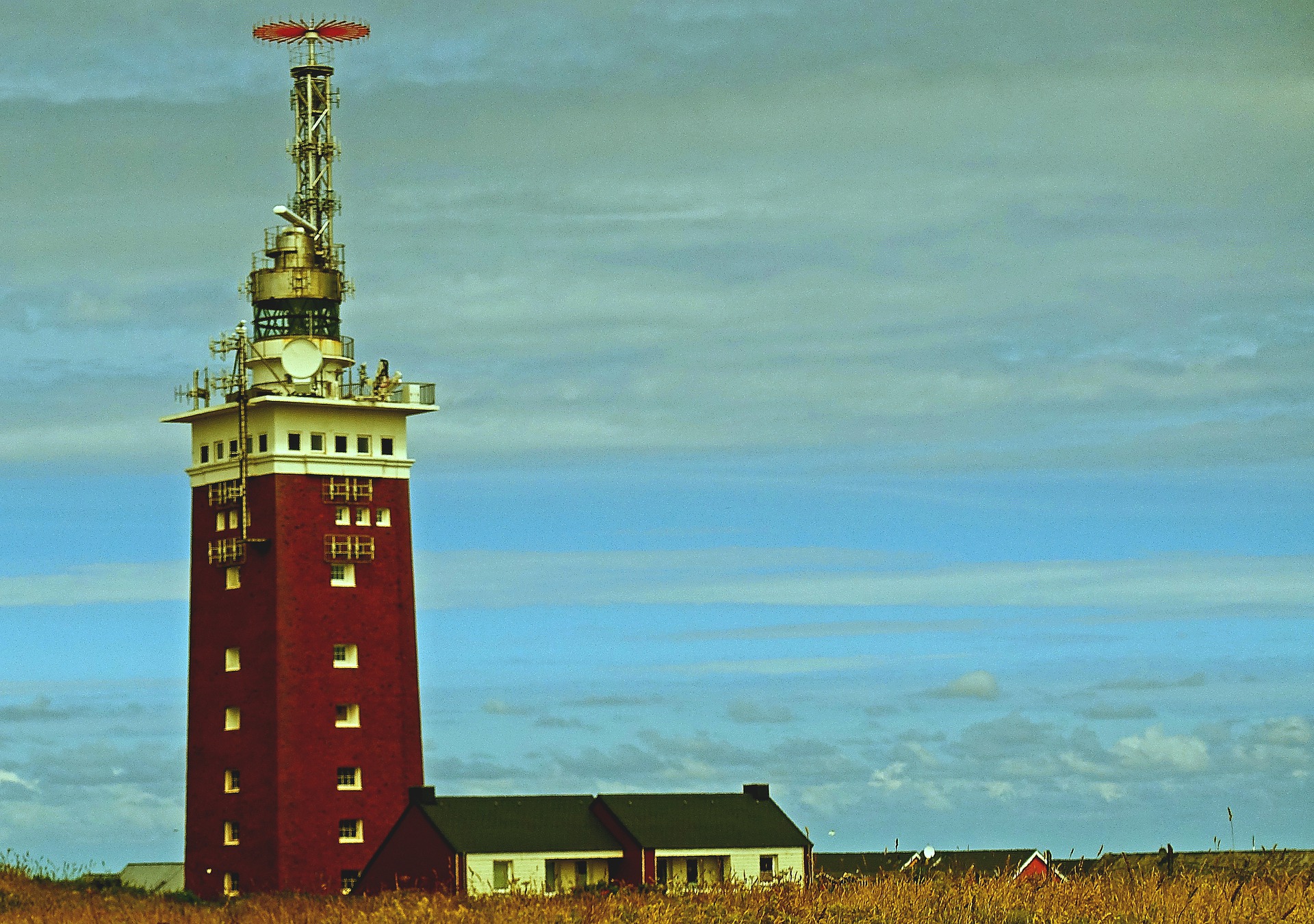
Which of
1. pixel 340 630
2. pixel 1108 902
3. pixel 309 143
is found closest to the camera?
pixel 1108 902

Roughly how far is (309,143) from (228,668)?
80.0 feet

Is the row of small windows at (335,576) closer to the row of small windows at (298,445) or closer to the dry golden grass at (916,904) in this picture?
the row of small windows at (298,445)

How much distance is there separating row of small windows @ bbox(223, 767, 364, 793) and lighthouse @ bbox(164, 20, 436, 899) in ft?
0.26

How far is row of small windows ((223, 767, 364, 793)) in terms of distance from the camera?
Answer: 84.9 metres

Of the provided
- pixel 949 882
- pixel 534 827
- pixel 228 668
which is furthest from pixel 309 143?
pixel 949 882

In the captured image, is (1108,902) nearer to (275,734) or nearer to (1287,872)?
(1287,872)

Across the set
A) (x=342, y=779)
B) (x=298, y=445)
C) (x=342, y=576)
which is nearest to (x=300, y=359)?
(x=298, y=445)

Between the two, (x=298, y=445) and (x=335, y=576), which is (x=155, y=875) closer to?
(x=335, y=576)

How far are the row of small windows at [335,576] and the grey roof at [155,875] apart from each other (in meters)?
22.0

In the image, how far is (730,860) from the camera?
88.4m

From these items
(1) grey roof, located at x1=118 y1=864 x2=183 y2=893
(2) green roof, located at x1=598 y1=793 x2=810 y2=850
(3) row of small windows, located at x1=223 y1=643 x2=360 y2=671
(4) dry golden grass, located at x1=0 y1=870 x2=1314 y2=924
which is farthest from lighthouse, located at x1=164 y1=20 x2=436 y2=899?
(4) dry golden grass, located at x1=0 y1=870 x2=1314 y2=924

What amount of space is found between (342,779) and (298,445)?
47.4ft

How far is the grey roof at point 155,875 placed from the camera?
349ft

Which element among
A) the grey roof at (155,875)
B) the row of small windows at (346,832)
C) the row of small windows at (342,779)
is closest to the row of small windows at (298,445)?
the row of small windows at (342,779)
